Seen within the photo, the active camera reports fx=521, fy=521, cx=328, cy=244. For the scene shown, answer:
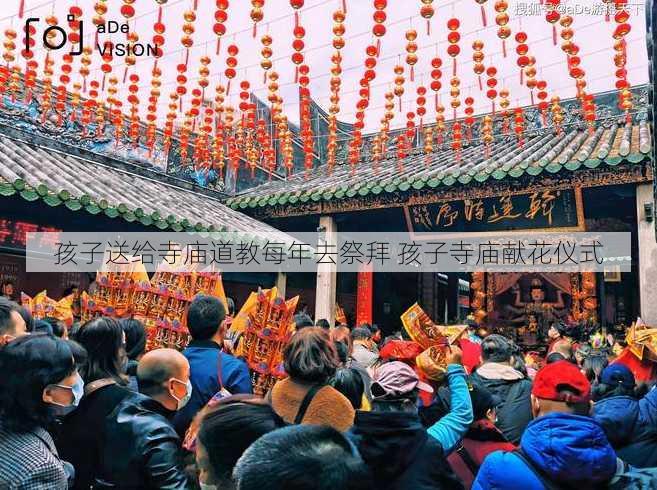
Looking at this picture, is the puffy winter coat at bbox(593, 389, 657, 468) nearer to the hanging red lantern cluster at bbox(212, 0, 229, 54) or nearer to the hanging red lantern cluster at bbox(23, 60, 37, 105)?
the hanging red lantern cluster at bbox(212, 0, 229, 54)

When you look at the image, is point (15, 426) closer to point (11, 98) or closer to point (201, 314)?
point (201, 314)

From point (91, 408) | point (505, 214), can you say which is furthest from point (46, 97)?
point (91, 408)

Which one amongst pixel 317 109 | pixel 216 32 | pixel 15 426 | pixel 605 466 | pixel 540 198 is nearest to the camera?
pixel 605 466

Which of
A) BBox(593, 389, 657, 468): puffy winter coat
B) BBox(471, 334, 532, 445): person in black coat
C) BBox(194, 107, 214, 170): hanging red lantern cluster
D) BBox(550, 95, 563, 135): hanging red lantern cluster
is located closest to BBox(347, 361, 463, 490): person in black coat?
BBox(471, 334, 532, 445): person in black coat

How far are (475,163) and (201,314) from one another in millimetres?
8321

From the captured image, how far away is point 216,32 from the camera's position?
6.85 metres

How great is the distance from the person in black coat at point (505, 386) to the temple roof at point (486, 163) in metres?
5.21

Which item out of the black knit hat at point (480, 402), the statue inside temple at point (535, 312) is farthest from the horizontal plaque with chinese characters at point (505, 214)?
the black knit hat at point (480, 402)

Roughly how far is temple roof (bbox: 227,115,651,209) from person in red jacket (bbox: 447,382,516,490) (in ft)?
20.7

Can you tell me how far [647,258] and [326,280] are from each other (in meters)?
5.63

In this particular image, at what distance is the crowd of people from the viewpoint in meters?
1.49

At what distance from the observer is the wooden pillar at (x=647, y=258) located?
25.3 feet

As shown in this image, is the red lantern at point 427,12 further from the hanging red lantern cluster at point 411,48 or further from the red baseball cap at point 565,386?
the red baseball cap at point 565,386

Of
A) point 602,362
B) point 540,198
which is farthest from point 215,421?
point 540,198
